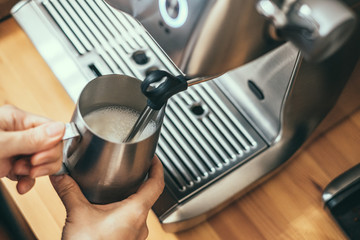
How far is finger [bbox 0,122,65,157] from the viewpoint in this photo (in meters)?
0.44

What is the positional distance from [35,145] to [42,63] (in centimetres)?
30

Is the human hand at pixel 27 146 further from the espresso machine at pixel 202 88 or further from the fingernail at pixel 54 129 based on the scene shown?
the espresso machine at pixel 202 88

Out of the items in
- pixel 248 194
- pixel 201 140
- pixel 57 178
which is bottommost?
pixel 248 194

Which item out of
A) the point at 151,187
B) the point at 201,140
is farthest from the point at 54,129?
the point at 201,140

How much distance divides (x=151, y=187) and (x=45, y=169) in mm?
121

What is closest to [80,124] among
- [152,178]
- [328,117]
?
[152,178]

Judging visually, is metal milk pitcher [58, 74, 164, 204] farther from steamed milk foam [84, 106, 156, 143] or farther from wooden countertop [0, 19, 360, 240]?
wooden countertop [0, 19, 360, 240]

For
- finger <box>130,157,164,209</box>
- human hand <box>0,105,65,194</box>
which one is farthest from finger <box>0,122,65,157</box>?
finger <box>130,157,164,209</box>

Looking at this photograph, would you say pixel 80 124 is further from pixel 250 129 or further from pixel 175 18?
pixel 250 129

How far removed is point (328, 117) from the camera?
0.68 m

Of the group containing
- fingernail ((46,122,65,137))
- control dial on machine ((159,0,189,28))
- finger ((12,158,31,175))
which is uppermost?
control dial on machine ((159,0,189,28))

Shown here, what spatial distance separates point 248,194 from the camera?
0.67 metres

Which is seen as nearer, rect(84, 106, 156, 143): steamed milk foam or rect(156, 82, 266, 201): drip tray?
rect(84, 106, 156, 143): steamed milk foam

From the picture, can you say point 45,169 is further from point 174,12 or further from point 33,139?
point 174,12
